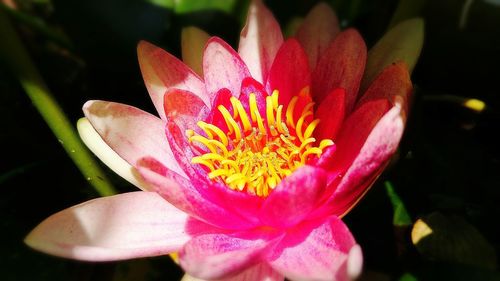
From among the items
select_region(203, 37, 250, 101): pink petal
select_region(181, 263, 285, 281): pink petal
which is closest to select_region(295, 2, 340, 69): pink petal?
select_region(203, 37, 250, 101): pink petal

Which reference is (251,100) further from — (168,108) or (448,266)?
(448,266)

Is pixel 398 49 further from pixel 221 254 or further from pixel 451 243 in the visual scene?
pixel 221 254

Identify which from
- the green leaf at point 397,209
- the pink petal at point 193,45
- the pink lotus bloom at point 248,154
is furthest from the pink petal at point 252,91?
the green leaf at point 397,209

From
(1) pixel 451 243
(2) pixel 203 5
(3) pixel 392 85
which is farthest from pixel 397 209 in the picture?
(2) pixel 203 5

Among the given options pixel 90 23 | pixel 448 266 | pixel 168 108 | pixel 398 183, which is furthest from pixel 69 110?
pixel 448 266

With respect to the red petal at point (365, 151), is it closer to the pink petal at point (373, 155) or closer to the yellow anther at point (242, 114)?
the pink petal at point (373, 155)

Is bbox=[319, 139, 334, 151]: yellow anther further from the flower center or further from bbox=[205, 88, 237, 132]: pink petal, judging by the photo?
bbox=[205, 88, 237, 132]: pink petal
